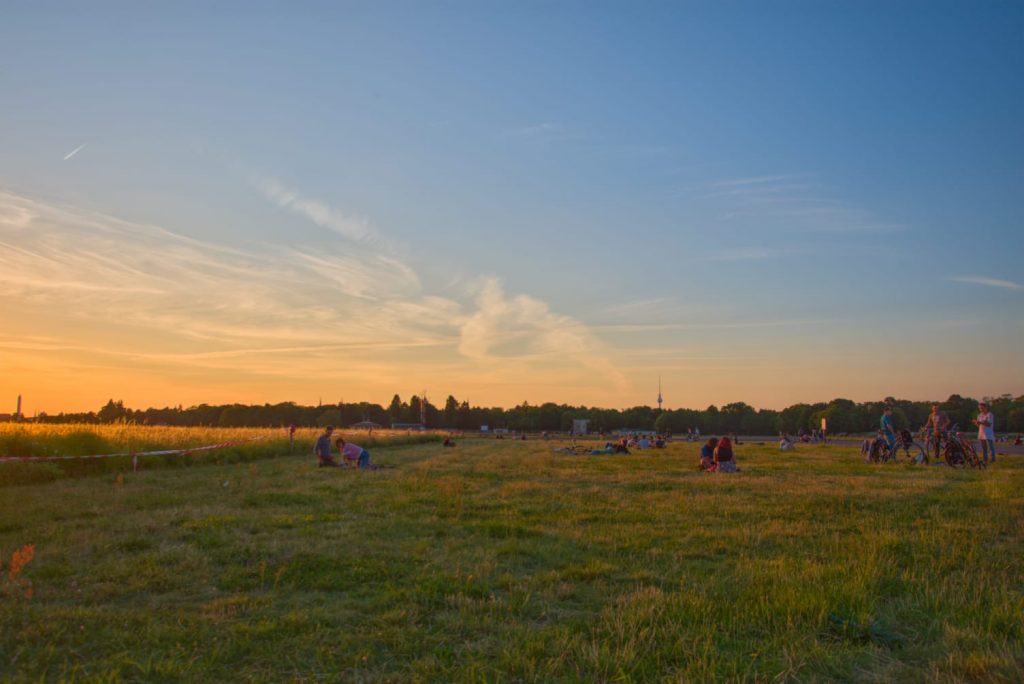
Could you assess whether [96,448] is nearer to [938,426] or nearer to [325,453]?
[325,453]

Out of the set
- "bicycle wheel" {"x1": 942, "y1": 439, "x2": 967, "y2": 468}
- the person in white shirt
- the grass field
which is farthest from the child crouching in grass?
the person in white shirt

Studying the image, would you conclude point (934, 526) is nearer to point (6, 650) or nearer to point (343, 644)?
point (343, 644)

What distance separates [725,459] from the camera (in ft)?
76.4

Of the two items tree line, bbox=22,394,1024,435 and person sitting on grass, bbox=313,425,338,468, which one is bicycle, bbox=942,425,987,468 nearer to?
person sitting on grass, bbox=313,425,338,468

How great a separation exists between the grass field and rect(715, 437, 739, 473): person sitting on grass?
807cm

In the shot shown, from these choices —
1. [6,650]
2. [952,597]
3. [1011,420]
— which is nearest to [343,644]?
[6,650]

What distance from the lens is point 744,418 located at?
509 feet

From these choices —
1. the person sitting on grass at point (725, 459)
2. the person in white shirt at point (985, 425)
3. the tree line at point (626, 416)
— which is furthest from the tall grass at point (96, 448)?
the tree line at point (626, 416)

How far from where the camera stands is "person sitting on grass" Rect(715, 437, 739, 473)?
22797 millimetres

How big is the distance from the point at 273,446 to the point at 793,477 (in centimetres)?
2515

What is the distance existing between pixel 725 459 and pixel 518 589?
17267 millimetres

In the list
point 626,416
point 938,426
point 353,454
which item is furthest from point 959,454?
point 626,416

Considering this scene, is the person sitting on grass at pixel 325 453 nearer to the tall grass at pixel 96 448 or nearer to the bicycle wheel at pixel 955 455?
the tall grass at pixel 96 448

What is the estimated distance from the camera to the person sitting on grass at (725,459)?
22.8 metres
